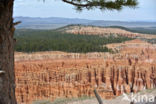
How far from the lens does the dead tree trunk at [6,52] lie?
13.8ft

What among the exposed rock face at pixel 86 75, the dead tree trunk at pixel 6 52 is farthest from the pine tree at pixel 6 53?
the exposed rock face at pixel 86 75

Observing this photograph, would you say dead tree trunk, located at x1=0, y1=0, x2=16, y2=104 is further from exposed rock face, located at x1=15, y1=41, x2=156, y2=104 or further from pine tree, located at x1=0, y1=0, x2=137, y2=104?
exposed rock face, located at x1=15, y1=41, x2=156, y2=104

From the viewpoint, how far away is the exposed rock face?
24312mm

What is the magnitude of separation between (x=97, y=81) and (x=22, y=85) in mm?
10287

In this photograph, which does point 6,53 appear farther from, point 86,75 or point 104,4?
point 86,75

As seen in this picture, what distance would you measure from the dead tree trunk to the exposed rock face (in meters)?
19.5

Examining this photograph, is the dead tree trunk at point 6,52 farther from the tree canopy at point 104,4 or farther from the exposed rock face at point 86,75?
the exposed rock face at point 86,75

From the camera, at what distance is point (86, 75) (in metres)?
29.8

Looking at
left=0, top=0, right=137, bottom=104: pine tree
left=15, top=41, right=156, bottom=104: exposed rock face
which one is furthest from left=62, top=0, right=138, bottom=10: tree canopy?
left=15, top=41, right=156, bottom=104: exposed rock face

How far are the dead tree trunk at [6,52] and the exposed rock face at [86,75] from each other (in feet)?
64.1

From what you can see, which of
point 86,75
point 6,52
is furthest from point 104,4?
point 86,75

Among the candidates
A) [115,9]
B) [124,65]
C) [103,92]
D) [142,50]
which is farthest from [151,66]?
[115,9]

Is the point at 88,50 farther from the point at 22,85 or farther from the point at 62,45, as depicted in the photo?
the point at 22,85

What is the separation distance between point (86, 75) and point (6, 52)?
25796 mm
